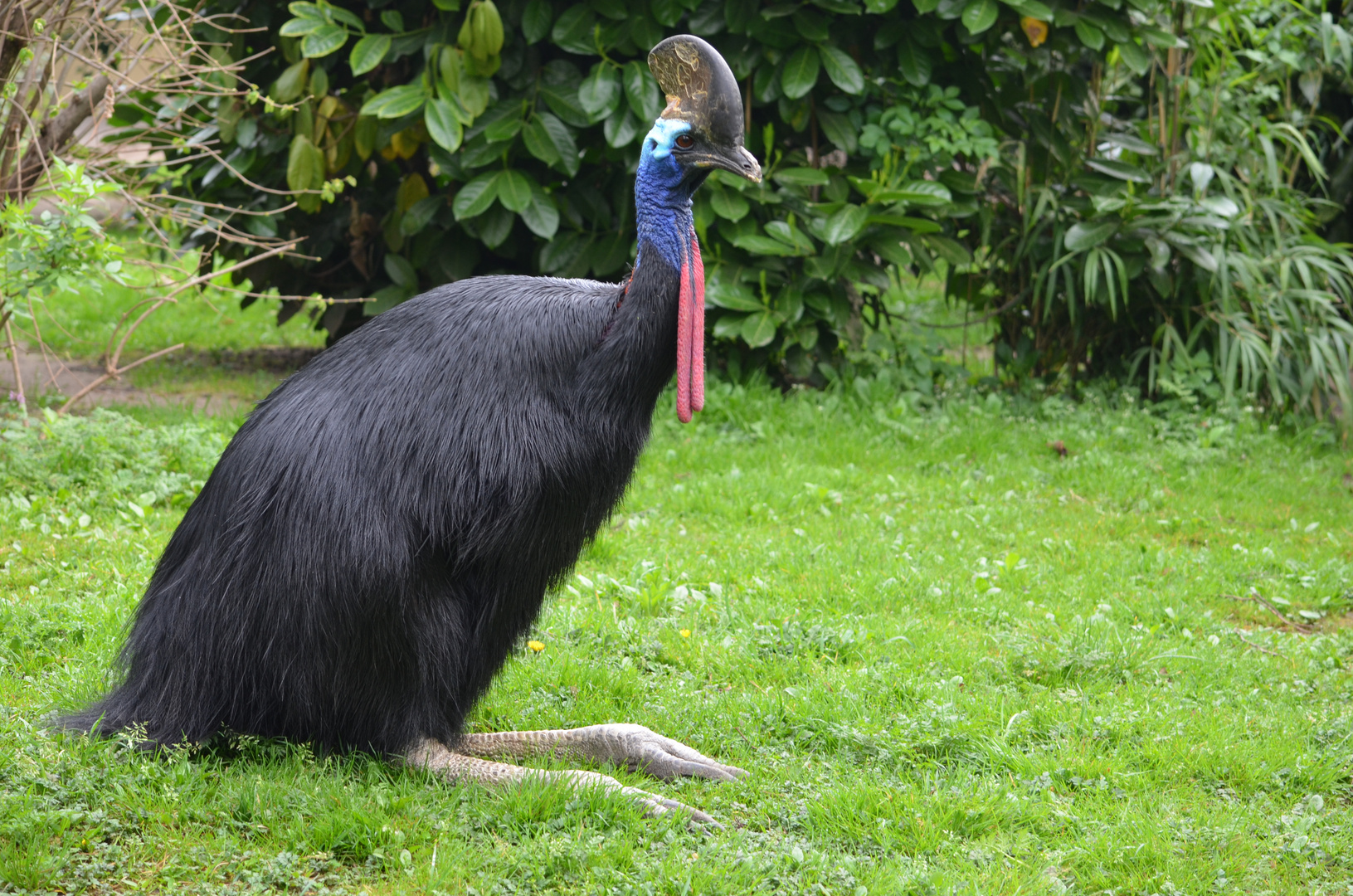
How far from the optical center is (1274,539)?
5062 mm

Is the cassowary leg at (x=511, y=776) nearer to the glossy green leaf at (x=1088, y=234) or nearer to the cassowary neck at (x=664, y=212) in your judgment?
the cassowary neck at (x=664, y=212)

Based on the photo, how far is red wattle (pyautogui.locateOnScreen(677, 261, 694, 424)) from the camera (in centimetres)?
287

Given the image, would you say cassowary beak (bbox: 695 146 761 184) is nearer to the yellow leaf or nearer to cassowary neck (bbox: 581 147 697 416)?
cassowary neck (bbox: 581 147 697 416)

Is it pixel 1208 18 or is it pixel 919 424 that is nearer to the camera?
pixel 919 424

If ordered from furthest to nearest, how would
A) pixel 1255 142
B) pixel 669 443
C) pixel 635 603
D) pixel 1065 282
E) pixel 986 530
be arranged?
pixel 1255 142
pixel 1065 282
pixel 669 443
pixel 986 530
pixel 635 603

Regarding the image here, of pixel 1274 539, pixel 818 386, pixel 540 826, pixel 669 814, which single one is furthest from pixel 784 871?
pixel 818 386

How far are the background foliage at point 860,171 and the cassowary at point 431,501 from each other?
3.06 meters

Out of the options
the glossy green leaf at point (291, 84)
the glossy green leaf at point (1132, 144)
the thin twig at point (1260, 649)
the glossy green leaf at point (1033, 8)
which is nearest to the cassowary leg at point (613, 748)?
the thin twig at point (1260, 649)

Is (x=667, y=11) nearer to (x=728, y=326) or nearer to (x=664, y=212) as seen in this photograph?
(x=728, y=326)

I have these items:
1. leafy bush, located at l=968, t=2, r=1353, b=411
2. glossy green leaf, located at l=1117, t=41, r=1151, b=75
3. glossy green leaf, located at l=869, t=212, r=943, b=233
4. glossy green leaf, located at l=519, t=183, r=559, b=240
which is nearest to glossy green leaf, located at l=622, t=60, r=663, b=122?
glossy green leaf, located at l=519, t=183, r=559, b=240

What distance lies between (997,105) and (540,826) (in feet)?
16.7

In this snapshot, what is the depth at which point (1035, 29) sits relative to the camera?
20.4 ft

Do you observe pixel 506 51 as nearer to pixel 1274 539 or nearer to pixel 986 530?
pixel 986 530

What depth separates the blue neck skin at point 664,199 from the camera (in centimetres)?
292
